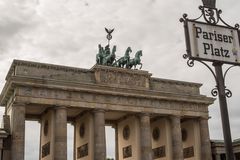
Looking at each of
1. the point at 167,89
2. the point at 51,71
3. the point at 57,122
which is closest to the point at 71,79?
the point at 51,71

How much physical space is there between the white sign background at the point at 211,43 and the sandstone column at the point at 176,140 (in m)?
37.6

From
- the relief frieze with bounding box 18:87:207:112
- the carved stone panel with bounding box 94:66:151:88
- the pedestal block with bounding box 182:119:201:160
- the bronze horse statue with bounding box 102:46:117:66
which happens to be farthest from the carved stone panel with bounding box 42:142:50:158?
the pedestal block with bounding box 182:119:201:160

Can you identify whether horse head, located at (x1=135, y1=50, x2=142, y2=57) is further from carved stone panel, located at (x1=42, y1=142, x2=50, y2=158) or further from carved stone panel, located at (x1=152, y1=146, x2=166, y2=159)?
carved stone panel, located at (x1=42, y1=142, x2=50, y2=158)

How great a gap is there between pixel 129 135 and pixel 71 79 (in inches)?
407

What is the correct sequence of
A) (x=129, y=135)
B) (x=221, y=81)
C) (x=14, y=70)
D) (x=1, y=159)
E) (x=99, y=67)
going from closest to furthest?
(x=221, y=81)
(x=1, y=159)
(x=14, y=70)
(x=99, y=67)
(x=129, y=135)

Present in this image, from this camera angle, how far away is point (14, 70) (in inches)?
1522

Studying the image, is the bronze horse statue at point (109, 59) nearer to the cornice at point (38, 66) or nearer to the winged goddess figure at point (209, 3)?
the cornice at point (38, 66)

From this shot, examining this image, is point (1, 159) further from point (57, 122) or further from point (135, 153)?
point (135, 153)

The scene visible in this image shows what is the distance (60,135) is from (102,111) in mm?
5364

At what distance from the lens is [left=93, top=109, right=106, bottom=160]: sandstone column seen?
39.2m

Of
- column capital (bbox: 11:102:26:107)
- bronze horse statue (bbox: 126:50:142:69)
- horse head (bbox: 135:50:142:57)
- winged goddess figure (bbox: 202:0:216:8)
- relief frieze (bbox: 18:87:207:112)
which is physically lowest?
winged goddess figure (bbox: 202:0:216:8)

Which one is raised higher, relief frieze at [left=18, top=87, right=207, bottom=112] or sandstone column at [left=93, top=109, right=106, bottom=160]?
relief frieze at [left=18, top=87, right=207, bottom=112]

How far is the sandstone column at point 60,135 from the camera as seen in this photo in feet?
122

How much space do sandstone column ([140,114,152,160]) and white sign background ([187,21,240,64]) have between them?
35477 mm
